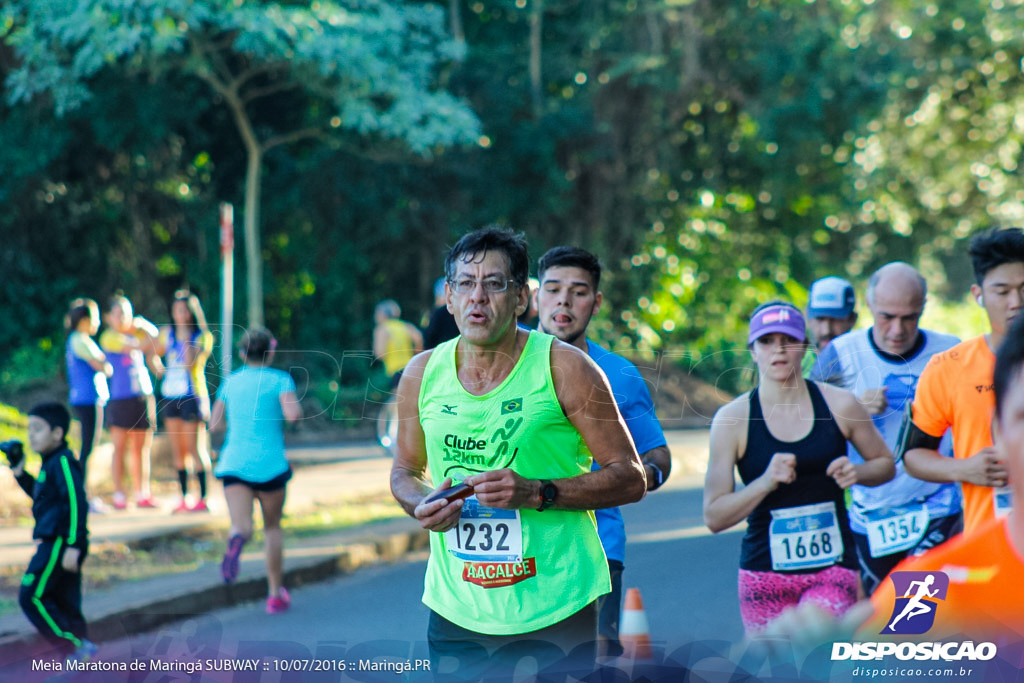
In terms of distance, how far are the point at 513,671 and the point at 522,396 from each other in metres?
0.72

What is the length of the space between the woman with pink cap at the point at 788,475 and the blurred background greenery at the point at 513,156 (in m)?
13.8

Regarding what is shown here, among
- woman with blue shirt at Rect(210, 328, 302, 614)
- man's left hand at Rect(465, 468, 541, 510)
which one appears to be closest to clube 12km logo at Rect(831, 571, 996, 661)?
man's left hand at Rect(465, 468, 541, 510)

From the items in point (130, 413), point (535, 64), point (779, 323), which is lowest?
point (130, 413)

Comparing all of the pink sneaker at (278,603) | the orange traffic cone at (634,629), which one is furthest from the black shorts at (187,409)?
the orange traffic cone at (634,629)

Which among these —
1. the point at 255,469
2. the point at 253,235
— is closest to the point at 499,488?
the point at 255,469

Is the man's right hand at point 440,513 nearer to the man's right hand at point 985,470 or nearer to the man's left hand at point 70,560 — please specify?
the man's right hand at point 985,470

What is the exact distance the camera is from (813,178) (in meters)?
23.9

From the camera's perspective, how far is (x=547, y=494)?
10.6 ft

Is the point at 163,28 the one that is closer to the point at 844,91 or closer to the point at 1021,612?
the point at 844,91

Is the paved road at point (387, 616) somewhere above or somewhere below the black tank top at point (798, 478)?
below

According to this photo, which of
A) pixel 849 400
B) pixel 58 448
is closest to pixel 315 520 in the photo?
pixel 58 448

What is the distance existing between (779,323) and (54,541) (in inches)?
135

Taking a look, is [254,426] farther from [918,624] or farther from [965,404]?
[918,624]

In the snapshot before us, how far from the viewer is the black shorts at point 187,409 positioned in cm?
1021
